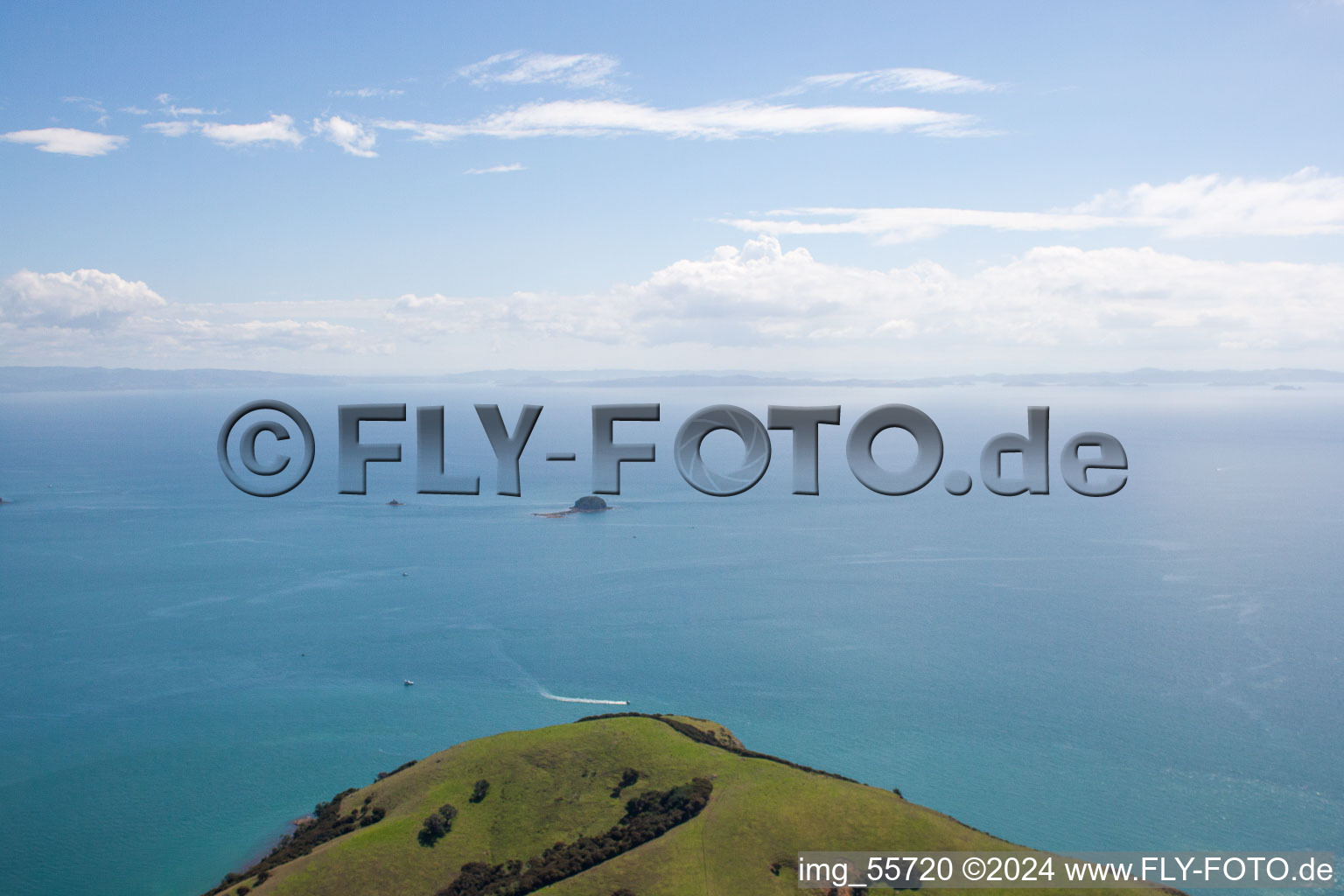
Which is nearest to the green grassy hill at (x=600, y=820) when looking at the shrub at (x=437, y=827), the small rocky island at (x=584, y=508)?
the shrub at (x=437, y=827)

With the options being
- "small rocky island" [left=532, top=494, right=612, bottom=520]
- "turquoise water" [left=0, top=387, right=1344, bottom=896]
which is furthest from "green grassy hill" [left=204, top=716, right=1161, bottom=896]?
"small rocky island" [left=532, top=494, right=612, bottom=520]

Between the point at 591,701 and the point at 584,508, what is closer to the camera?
the point at 591,701

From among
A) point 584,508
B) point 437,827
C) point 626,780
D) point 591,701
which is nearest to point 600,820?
point 626,780

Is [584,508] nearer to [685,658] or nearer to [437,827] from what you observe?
[685,658]

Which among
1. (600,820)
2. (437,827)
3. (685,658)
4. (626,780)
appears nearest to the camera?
(437,827)

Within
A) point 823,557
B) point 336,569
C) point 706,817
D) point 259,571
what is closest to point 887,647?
point 823,557

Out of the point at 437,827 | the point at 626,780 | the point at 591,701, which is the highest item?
the point at 626,780
